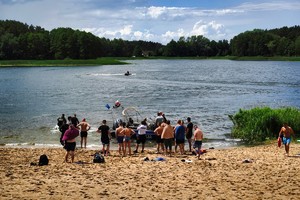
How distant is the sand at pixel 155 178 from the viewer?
46.6ft

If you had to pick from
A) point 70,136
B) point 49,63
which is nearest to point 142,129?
point 70,136

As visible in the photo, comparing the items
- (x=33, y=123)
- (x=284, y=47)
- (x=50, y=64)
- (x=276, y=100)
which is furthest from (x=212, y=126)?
(x=284, y=47)

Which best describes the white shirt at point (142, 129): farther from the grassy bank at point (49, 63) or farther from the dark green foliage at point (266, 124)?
the grassy bank at point (49, 63)

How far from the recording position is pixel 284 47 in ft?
609

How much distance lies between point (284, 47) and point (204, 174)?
585 feet

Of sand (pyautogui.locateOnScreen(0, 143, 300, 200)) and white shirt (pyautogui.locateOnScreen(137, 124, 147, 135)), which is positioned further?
white shirt (pyautogui.locateOnScreen(137, 124, 147, 135))

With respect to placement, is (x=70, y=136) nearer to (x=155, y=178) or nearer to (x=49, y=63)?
(x=155, y=178)

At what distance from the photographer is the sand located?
14.2 metres

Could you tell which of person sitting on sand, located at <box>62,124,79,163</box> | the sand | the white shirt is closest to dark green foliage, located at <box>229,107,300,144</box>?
the sand

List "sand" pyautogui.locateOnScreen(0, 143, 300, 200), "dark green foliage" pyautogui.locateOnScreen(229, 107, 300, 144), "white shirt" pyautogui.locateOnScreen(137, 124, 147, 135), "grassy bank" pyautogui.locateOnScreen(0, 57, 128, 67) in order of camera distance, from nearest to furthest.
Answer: "sand" pyautogui.locateOnScreen(0, 143, 300, 200), "white shirt" pyautogui.locateOnScreen(137, 124, 147, 135), "dark green foliage" pyautogui.locateOnScreen(229, 107, 300, 144), "grassy bank" pyautogui.locateOnScreen(0, 57, 128, 67)

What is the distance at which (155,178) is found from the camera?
649 inches

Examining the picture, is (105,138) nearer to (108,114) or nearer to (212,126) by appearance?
(212,126)

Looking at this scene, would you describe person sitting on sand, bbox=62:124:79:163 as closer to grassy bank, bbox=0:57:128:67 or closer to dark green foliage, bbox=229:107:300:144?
dark green foliage, bbox=229:107:300:144

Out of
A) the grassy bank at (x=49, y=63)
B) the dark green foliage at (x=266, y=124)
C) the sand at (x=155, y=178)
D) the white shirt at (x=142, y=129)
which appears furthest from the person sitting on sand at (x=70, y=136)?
the grassy bank at (x=49, y=63)
